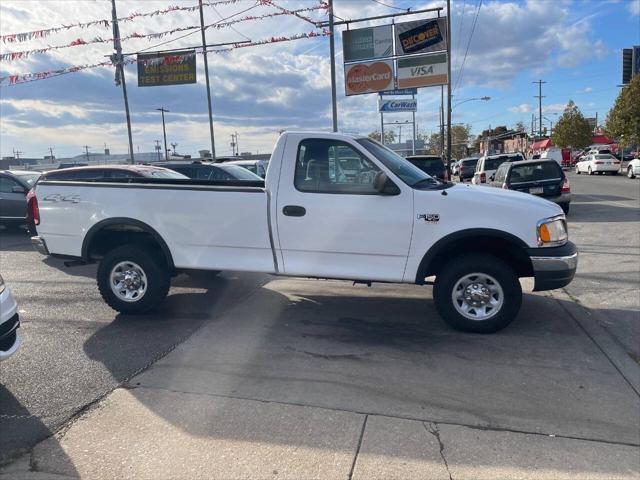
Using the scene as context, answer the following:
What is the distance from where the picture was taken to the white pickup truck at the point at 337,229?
4.95 meters

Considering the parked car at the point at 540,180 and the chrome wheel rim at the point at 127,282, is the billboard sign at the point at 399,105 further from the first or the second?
the chrome wheel rim at the point at 127,282

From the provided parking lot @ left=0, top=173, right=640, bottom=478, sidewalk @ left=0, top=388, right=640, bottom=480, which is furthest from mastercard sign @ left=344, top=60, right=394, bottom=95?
sidewalk @ left=0, top=388, right=640, bottom=480

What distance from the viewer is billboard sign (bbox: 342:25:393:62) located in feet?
65.9

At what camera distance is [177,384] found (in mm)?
4102

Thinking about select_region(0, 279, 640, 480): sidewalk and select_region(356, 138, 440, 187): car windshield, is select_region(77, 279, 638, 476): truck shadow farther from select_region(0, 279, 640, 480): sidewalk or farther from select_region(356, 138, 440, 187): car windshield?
select_region(356, 138, 440, 187): car windshield

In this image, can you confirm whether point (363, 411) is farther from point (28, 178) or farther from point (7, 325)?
point (28, 178)

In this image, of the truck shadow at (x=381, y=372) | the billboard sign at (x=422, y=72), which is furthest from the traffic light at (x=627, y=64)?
the truck shadow at (x=381, y=372)

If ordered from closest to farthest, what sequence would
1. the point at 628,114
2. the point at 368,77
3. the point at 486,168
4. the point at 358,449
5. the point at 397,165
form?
1. the point at 358,449
2. the point at 397,165
3. the point at 486,168
4. the point at 368,77
5. the point at 628,114

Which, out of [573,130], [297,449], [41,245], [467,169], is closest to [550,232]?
[297,449]

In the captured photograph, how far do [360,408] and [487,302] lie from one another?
2.09m

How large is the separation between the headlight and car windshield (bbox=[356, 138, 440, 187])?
118cm

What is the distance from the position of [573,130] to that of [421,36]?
5662cm

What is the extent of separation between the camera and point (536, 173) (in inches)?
530

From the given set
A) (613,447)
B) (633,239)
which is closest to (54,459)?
(613,447)
